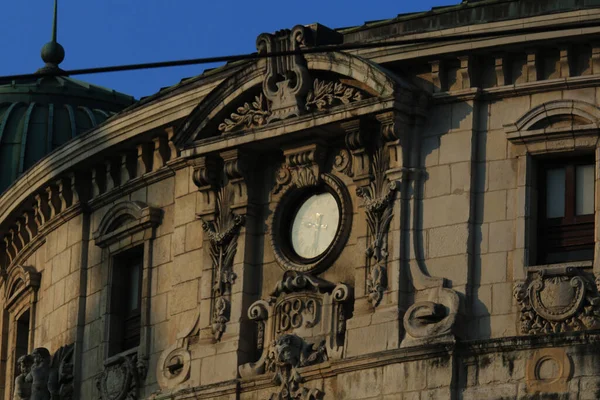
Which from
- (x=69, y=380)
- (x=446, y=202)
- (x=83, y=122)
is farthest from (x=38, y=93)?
(x=446, y=202)

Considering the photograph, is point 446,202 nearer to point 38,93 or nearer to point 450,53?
point 450,53

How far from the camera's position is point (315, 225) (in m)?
44.3

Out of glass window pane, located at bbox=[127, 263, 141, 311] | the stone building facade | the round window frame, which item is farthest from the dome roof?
the round window frame

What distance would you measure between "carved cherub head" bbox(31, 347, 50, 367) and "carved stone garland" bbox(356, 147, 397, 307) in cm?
978

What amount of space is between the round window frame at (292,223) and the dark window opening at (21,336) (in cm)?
1013

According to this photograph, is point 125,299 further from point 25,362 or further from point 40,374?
point 25,362

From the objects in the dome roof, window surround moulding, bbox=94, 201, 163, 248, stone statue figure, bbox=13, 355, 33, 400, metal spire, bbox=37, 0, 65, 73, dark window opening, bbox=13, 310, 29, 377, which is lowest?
stone statue figure, bbox=13, 355, 33, 400

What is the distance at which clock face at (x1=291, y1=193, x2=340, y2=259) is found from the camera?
145ft

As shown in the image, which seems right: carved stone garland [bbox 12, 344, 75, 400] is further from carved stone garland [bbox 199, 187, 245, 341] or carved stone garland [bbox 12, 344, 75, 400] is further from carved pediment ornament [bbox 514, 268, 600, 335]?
carved pediment ornament [bbox 514, 268, 600, 335]

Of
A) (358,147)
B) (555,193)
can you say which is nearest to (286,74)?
(358,147)

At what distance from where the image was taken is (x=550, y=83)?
4197 centimetres

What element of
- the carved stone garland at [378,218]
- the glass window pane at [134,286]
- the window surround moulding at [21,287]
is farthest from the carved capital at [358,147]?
the window surround moulding at [21,287]

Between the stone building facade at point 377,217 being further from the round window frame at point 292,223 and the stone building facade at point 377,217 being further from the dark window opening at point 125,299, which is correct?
the dark window opening at point 125,299

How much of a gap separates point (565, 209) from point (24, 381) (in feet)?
44.9
